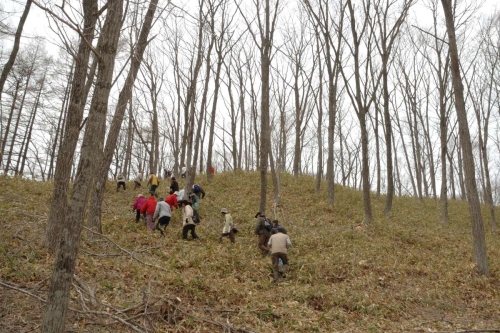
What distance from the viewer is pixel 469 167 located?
440 inches

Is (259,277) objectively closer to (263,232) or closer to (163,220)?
(263,232)

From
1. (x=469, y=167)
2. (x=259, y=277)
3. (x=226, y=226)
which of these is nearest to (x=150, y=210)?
(x=226, y=226)

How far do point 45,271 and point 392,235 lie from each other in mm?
12611

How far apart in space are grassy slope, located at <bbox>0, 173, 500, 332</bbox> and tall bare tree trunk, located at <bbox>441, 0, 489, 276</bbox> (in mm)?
594

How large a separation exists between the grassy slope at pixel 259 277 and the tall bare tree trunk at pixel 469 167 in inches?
23.4

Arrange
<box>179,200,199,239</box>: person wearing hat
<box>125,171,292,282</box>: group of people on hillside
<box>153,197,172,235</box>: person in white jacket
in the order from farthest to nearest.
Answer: <box>153,197,172,235</box>: person in white jacket, <box>179,200,199,239</box>: person wearing hat, <box>125,171,292,282</box>: group of people on hillside

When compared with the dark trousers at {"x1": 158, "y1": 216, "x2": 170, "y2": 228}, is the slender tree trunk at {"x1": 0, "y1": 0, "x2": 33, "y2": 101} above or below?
above

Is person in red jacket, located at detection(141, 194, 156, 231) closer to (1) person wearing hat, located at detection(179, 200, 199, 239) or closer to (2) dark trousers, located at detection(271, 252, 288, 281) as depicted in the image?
(1) person wearing hat, located at detection(179, 200, 199, 239)

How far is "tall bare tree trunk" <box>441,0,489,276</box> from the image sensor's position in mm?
10953

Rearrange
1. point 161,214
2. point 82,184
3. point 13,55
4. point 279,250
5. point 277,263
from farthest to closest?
point 161,214 → point 13,55 → point 279,250 → point 277,263 → point 82,184

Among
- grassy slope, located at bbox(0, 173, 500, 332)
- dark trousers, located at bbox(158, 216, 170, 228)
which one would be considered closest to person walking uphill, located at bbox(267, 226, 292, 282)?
grassy slope, located at bbox(0, 173, 500, 332)

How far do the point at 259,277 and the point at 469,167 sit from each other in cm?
736

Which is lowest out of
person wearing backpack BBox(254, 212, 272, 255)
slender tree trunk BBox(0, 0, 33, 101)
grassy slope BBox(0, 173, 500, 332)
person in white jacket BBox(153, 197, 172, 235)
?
grassy slope BBox(0, 173, 500, 332)

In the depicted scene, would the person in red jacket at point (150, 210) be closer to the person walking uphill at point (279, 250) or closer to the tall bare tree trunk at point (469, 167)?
the person walking uphill at point (279, 250)
